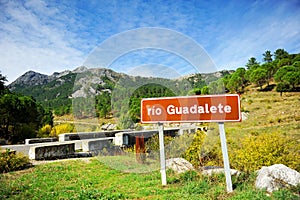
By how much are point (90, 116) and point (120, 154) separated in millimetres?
2184

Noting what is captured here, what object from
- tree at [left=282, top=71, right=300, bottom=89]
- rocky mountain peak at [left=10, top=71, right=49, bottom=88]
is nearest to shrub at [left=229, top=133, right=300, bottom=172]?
tree at [left=282, top=71, right=300, bottom=89]

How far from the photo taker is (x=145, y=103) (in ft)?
20.9

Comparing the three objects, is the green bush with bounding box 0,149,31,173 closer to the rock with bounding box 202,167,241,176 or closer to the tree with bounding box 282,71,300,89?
the rock with bounding box 202,167,241,176

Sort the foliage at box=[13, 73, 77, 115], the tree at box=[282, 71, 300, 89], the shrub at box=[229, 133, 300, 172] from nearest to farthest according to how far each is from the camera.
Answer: the shrub at box=[229, 133, 300, 172] < the foliage at box=[13, 73, 77, 115] < the tree at box=[282, 71, 300, 89]

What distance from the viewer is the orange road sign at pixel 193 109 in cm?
546

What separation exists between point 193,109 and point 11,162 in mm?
6108

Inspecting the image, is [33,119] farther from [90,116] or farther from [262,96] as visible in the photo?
[262,96]

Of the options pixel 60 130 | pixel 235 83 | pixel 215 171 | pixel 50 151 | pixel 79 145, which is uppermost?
pixel 235 83

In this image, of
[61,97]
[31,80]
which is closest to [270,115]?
[61,97]

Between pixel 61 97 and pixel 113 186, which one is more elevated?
pixel 61 97

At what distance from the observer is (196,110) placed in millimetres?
5816

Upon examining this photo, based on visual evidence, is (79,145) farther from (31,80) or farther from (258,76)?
(31,80)

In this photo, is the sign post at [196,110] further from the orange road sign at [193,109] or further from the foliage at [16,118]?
the foliage at [16,118]

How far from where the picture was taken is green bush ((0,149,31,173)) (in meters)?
7.60
